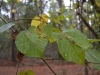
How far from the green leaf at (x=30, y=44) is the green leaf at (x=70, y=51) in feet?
0.13

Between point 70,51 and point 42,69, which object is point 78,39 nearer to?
point 70,51

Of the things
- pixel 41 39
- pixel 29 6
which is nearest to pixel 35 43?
pixel 41 39

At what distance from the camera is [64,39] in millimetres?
428

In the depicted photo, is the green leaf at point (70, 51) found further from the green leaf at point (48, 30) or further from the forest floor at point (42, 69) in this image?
the forest floor at point (42, 69)

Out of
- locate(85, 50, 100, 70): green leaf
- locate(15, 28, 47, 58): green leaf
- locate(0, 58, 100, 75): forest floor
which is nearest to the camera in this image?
locate(15, 28, 47, 58): green leaf

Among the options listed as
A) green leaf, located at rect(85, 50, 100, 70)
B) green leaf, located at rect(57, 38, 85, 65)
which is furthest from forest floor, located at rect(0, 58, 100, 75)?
green leaf, located at rect(57, 38, 85, 65)

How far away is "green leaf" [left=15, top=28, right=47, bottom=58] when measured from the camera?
1.34 feet

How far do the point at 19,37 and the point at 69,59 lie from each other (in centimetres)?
13

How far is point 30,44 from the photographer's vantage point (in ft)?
1.39

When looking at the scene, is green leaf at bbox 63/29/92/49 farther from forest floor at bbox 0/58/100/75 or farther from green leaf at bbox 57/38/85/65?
forest floor at bbox 0/58/100/75

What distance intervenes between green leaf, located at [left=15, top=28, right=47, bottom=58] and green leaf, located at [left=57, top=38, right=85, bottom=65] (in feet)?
0.13

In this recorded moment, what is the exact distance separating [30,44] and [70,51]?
93 millimetres

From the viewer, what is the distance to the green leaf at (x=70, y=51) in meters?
0.41

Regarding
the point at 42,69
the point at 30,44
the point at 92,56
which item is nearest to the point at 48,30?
the point at 30,44
